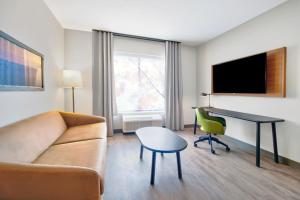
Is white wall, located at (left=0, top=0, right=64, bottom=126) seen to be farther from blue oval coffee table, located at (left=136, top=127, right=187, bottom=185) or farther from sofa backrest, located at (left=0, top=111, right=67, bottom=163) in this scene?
blue oval coffee table, located at (left=136, top=127, right=187, bottom=185)

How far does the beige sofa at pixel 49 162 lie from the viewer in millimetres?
934

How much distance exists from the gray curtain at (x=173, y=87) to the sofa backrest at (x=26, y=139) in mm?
2820

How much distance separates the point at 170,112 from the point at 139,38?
2099 millimetres

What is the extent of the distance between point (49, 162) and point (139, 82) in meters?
3.08

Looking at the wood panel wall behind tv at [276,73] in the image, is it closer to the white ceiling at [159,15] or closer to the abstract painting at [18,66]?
the white ceiling at [159,15]

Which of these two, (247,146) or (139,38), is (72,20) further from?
(247,146)

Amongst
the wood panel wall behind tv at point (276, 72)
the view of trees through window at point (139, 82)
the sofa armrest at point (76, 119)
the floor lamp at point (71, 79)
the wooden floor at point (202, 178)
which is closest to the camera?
the wooden floor at point (202, 178)

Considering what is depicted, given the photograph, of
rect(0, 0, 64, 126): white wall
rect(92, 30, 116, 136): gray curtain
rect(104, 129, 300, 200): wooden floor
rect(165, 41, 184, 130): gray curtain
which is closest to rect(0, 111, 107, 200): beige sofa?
rect(0, 0, 64, 126): white wall

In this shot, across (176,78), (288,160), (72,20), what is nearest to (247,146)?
(288,160)

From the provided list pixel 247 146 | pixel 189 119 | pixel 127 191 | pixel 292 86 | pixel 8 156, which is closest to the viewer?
pixel 8 156

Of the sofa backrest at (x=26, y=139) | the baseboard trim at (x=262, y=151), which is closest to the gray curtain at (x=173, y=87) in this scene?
the baseboard trim at (x=262, y=151)

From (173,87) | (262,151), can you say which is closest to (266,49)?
(262,151)

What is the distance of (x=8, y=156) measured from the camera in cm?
111

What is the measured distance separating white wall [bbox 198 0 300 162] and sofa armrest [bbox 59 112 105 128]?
9.11 feet
